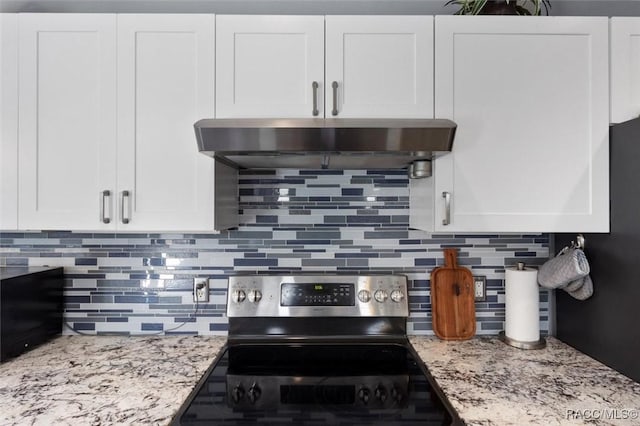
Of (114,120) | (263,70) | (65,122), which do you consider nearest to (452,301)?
(263,70)

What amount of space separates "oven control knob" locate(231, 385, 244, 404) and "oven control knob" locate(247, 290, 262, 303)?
15.1 inches

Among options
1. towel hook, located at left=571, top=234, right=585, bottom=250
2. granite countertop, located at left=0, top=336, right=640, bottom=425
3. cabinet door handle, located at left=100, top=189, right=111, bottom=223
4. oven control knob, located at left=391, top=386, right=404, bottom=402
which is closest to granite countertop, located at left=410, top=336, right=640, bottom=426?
granite countertop, located at left=0, top=336, right=640, bottom=425

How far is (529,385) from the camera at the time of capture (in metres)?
1.22

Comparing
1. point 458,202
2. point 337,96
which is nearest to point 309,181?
point 337,96

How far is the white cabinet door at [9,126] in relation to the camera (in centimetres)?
137

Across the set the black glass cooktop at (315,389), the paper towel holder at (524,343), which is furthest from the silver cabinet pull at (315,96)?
the paper towel holder at (524,343)

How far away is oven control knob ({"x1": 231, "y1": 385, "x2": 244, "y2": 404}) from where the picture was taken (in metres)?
1.21

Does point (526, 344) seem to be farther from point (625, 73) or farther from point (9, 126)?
point (9, 126)

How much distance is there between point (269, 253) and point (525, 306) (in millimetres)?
1041

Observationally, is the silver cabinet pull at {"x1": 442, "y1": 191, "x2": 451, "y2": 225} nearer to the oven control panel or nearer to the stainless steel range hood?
the stainless steel range hood

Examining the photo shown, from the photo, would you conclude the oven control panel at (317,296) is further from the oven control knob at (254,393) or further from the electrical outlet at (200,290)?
the oven control knob at (254,393)

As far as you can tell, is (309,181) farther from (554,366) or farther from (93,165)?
(554,366)

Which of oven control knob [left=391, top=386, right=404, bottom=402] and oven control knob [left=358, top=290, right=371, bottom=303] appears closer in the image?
oven control knob [left=391, top=386, right=404, bottom=402]

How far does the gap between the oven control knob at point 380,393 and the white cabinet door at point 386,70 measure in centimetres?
90
